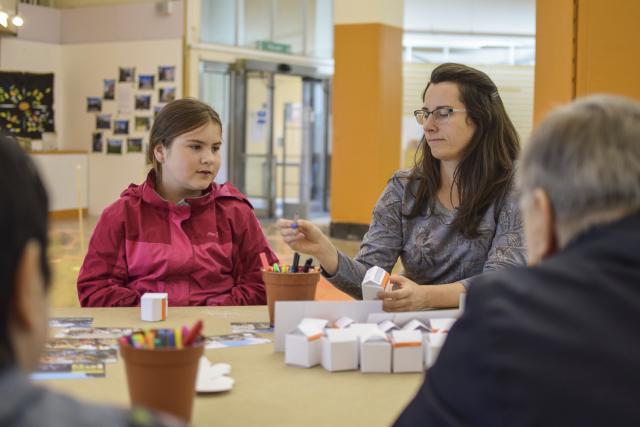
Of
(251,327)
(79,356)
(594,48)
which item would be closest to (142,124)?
(594,48)

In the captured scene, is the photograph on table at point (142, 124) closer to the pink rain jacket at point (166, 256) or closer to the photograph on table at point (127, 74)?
the photograph on table at point (127, 74)

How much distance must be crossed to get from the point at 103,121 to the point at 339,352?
463 inches

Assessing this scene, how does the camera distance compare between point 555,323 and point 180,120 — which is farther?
point 180,120

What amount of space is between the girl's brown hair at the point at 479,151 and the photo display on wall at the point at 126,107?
978 cm

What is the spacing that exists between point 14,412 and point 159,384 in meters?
0.58

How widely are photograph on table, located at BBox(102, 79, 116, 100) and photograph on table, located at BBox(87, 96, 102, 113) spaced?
0.13m

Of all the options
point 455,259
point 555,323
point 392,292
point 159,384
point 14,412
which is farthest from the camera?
point 455,259

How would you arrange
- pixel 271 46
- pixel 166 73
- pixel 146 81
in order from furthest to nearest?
1. pixel 271 46
2. pixel 146 81
3. pixel 166 73

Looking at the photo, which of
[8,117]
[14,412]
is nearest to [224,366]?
[14,412]

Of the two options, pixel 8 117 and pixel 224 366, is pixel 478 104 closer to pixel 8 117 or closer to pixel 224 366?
pixel 224 366

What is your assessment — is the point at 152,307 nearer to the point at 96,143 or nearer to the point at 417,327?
the point at 417,327

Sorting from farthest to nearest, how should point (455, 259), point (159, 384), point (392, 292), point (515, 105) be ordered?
point (515, 105) → point (455, 259) → point (392, 292) → point (159, 384)

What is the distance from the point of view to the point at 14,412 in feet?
2.41

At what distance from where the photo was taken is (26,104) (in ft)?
40.7
